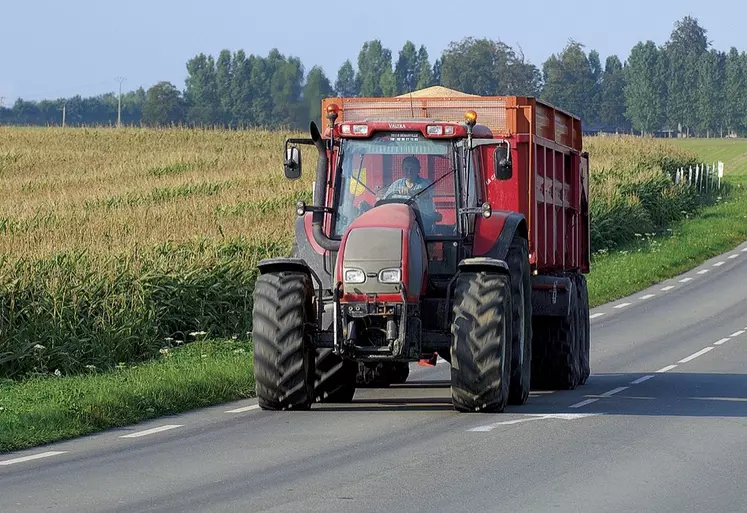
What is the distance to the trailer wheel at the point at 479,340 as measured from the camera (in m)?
14.5

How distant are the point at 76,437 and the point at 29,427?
41 centimetres

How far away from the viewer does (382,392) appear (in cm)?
1795

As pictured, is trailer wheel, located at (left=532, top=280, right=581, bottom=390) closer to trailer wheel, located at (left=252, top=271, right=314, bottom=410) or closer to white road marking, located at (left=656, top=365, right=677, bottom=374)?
white road marking, located at (left=656, top=365, right=677, bottom=374)

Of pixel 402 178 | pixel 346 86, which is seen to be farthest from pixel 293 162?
pixel 346 86

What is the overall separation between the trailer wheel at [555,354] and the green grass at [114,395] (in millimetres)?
3423

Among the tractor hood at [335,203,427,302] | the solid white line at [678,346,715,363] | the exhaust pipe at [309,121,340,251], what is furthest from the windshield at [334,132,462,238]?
the solid white line at [678,346,715,363]

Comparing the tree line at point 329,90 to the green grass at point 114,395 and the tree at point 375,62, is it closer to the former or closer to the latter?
the tree at point 375,62

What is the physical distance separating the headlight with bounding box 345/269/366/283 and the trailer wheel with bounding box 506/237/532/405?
164cm

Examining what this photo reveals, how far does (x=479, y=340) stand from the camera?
47.6 feet

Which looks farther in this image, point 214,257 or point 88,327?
point 214,257

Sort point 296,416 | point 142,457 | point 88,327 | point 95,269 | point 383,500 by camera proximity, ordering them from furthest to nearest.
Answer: point 95,269 → point 88,327 → point 296,416 → point 142,457 → point 383,500

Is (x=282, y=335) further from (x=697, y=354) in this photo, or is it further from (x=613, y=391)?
(x=697, y=354)

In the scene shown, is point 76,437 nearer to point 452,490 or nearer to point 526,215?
point 452,490

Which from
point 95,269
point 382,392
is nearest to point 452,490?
point 382,392
